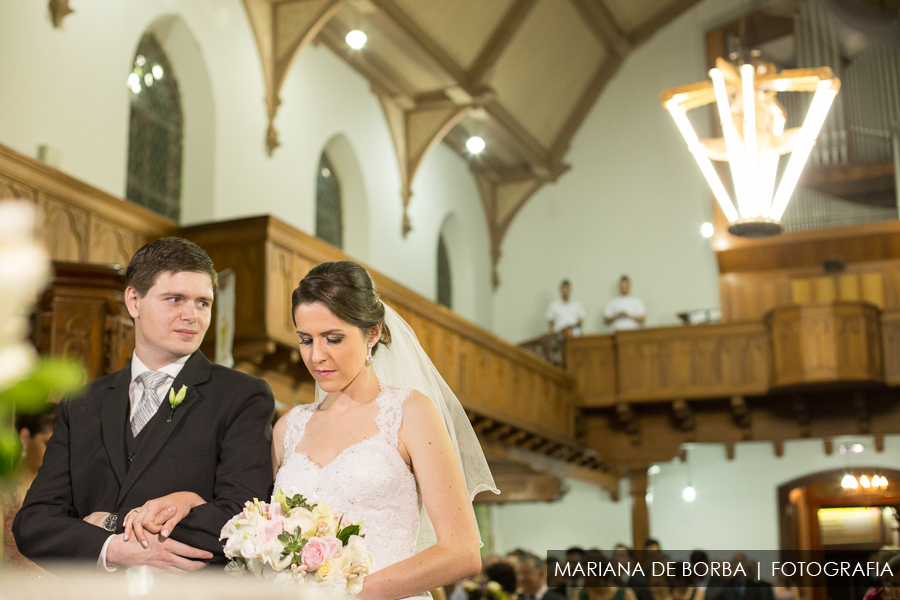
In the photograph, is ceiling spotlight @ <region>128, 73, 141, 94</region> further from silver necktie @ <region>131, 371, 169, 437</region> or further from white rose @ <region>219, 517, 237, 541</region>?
white rose @ <region>219, 517, 237, 541</region>

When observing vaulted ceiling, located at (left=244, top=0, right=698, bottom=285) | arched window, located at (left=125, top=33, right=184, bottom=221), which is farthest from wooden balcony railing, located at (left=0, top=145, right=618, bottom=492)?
vaulted ceiling, located at (left=244, top=0, right=698, bottom=285)

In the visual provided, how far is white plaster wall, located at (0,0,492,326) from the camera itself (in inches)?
371

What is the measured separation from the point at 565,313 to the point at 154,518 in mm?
15929

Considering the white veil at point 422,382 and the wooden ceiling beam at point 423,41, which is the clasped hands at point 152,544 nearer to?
the white veil at point 422,382

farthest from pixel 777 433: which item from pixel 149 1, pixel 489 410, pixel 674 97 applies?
pixel 149 1

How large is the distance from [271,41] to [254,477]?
10.8 meters

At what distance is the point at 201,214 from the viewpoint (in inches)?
461

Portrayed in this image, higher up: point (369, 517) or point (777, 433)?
point (777, 433)

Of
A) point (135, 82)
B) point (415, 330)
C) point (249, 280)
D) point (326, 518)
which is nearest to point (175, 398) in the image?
point (326, 518)

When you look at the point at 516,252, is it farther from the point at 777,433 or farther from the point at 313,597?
the point at 313,597

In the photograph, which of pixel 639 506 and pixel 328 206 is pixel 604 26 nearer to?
pixel 328 206

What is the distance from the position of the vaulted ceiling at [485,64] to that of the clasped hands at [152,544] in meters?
10.6

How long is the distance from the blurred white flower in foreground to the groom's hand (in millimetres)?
1636

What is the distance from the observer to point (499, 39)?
50.9 feet
